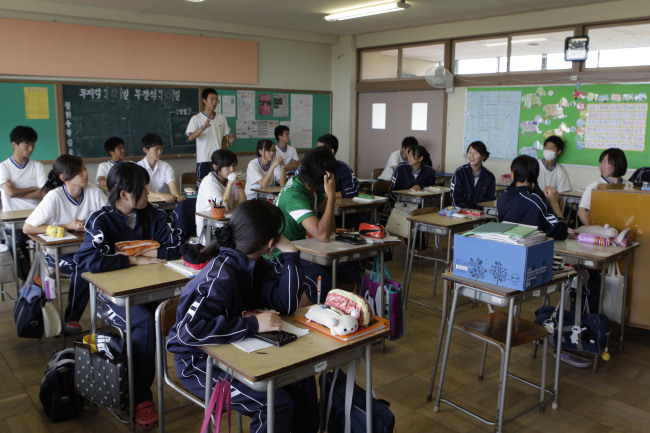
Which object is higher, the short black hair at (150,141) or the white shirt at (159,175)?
the short black hair at (150,141)

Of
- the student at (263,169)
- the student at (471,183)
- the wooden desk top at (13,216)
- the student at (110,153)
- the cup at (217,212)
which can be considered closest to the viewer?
the wooden desk top at (13,216)

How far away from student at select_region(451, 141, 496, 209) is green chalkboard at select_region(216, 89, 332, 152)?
378cm

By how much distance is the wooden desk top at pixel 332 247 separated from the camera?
3160 millimetres

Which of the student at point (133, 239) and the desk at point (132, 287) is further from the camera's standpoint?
the student at point (133, 239)

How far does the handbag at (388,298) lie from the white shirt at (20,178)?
3.13 m

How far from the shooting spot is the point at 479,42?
731 cm

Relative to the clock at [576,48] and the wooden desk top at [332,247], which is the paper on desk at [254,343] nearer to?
the wooden desk top at [332,247]

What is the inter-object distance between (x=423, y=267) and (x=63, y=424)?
153 inches

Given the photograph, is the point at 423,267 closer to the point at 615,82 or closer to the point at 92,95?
the point at 615,82

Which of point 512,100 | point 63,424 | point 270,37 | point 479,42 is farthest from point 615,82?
point 63,424

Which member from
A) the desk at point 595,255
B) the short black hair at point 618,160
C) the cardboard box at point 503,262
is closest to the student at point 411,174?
the short black hair at point 618,160

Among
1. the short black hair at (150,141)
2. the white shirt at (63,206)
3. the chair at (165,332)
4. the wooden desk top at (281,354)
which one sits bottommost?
the chair at (165,332)

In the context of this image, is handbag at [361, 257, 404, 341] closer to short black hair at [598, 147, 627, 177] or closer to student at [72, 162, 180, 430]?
student at [72, 162, 180, 430]

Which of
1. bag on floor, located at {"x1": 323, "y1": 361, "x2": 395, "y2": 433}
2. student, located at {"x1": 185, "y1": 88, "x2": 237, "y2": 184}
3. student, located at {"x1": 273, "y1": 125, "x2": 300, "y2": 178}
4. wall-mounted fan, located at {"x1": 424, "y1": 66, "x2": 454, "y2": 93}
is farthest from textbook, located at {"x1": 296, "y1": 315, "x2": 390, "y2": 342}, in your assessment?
wall-mounted fan, located at {"x1": 424, "y1": 66, "x2": 454, "y2": 93}
